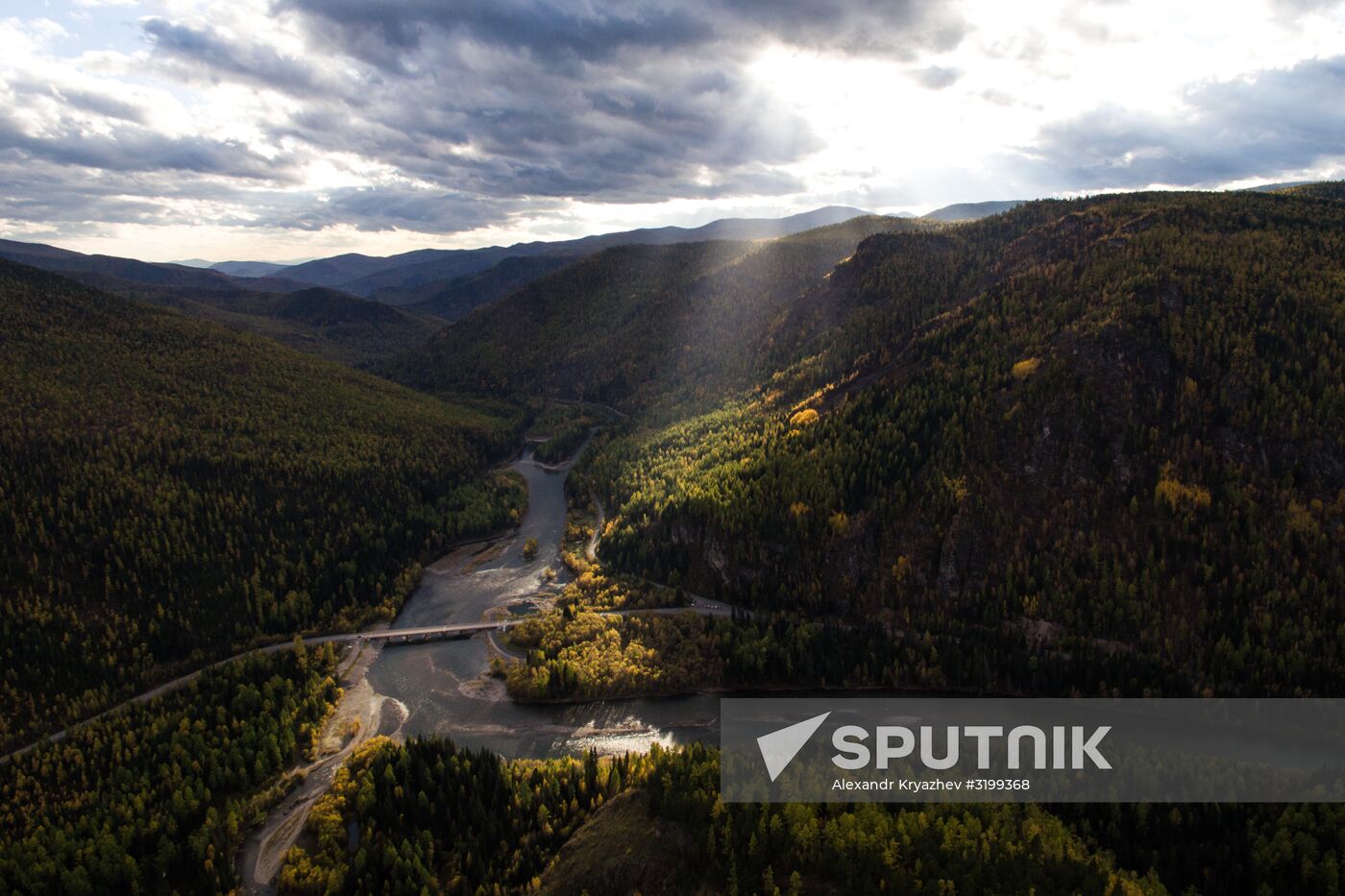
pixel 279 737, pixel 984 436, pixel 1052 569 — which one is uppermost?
pixel 984 436

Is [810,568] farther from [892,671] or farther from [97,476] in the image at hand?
[97,476]

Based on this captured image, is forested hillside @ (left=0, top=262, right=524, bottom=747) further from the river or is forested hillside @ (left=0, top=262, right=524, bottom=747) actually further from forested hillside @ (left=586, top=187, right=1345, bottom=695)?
forested hillside @ (left=586, top=187, right=1345, bottom=695)

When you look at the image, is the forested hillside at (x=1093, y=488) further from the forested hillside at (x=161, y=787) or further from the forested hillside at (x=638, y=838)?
the forested hillside at (x=161, y=787)

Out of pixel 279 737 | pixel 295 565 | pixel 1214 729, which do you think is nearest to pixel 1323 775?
pixel 1214 729

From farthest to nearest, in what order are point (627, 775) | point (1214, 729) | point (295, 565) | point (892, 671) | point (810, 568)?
point (295, 565), point (810, 568), point (892, 671), point (1214, 729), point (627, 775)

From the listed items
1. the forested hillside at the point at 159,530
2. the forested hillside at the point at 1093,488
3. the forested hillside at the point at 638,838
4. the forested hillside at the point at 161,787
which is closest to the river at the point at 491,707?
the forested hillside at the point at 638,838

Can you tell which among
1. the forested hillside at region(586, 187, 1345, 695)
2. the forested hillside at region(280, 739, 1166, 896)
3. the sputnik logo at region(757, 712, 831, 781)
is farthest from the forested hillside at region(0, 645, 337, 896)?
the forested hillside at region(586, 187, 1345, 695)

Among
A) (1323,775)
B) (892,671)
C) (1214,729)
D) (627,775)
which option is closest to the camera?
(1323,775)

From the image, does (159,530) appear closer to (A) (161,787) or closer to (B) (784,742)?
(A) (161,787)
